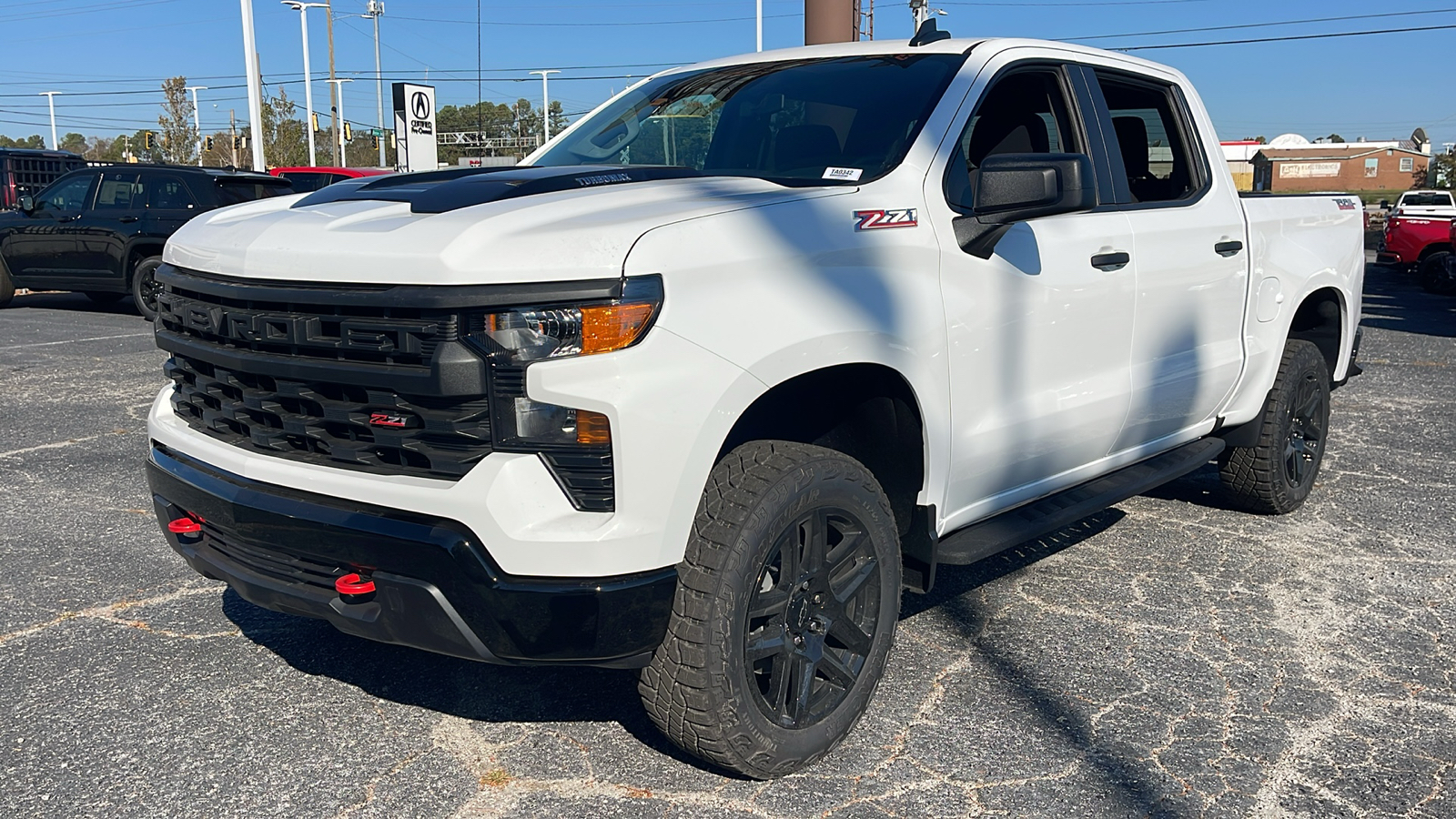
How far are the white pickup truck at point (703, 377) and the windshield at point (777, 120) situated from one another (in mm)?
15

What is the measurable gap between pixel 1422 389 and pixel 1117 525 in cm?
530

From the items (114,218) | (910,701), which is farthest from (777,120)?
(114,218)

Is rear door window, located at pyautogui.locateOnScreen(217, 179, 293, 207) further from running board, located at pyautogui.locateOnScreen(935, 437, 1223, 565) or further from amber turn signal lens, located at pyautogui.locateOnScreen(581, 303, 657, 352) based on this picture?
amber turn signal lens, located at pyautogui.locateOnScreen(581, 303, 657, 352)

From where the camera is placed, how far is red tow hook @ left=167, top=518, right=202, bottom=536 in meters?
3.12

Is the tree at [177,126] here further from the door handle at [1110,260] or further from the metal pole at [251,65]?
the door handle at [1110,260]

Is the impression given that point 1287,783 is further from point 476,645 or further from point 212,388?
point 212,388

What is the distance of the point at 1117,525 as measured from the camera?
541cm

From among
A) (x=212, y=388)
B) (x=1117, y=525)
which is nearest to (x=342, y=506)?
(x=212, y=388)

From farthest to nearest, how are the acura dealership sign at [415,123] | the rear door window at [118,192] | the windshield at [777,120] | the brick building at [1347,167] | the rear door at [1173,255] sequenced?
1. the brick building at [1347,167]
2. the acura dealership sign at [415,123]
3. the rear door window at [118,192]
4. the rear door at [1173,255]
5. the windshield at [777,120]

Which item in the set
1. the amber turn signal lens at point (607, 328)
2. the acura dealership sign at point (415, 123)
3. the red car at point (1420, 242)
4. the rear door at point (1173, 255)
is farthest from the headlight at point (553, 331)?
the red car at point (1420, 242)

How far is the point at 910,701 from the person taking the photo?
3.49m

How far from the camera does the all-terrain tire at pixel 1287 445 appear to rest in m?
→ 5.22

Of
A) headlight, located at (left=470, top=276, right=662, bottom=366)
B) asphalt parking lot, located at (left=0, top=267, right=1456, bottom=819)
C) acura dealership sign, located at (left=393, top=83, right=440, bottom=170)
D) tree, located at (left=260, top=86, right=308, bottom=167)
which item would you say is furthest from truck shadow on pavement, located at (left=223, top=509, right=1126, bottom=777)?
tree, located at (left=260, top=86, right=308, bottom=167)

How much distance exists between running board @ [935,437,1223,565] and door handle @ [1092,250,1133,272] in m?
0.76
